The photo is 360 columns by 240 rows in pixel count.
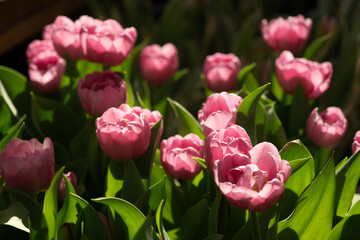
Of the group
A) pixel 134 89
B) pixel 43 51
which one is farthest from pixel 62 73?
pixel 134 89

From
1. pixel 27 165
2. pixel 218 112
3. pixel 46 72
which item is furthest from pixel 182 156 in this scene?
pixel 46 72

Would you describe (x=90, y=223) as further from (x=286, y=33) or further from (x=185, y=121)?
(x=286, y=33)

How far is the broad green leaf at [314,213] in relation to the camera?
63 cm

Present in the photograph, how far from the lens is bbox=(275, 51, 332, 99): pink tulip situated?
82 cm

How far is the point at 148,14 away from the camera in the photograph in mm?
1738

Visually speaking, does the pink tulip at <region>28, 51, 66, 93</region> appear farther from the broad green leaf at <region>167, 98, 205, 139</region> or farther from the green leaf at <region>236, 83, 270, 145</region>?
the green leaf at <region>236, 83, 270, 145</region>

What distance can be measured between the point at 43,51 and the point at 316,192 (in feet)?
1.67

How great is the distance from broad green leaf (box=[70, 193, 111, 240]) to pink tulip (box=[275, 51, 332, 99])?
1.19 ft

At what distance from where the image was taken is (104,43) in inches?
30.7

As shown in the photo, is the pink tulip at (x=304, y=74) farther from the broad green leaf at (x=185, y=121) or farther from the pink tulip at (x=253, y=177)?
the pink tulip at (x=253, y=177)

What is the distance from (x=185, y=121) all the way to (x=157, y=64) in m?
0.22

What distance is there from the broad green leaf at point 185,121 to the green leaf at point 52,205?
23 cm

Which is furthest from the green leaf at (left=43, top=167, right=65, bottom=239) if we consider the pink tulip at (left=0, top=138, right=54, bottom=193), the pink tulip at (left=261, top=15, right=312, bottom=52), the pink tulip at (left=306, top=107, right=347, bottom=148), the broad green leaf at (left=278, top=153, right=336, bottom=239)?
the pink tulip at (left=261, top=15, right=312, bottom=52)

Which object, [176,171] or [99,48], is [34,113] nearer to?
[99,48]
